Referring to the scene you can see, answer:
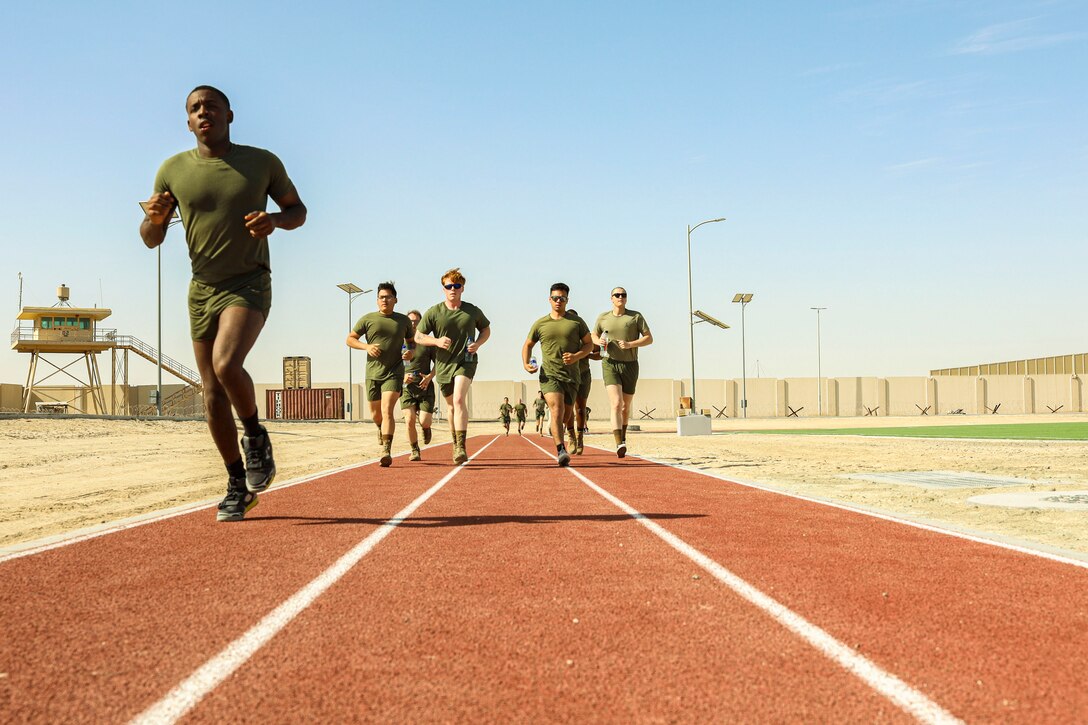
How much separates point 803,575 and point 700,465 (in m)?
8.04

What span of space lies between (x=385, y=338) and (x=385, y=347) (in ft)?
0.45

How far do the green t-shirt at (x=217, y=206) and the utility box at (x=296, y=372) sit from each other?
63139 millimetres

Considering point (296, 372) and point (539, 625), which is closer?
point (539, 625)

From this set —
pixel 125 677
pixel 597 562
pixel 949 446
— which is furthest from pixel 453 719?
pixel 949 446

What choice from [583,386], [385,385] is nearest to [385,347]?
[385,385]

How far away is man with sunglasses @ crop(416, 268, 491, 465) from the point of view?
37.6ft

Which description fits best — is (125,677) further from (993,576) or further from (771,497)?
(771,497)

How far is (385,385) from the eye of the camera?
11.6 m

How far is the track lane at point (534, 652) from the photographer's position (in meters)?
2.28

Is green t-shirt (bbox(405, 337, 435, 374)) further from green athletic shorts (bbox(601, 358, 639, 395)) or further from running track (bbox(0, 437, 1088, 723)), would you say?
running track (bbox(0, 437, 1088, 723))

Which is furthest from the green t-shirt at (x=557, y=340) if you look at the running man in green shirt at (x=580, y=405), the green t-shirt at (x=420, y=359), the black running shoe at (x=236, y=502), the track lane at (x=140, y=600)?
the black running shoe at (x=236, y=502)

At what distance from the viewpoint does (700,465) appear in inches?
474

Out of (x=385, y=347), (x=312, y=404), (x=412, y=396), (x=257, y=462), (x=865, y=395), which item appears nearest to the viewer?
(x=257, y=462)

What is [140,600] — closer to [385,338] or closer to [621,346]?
[385,338]
